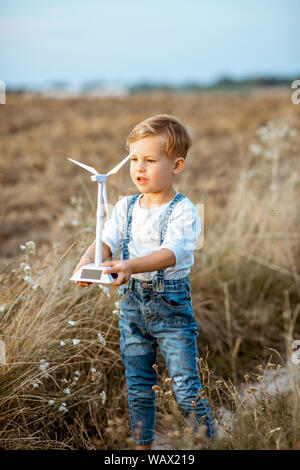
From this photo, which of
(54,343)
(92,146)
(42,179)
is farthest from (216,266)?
(92,146)

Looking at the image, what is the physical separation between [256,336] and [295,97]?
179 centimetres

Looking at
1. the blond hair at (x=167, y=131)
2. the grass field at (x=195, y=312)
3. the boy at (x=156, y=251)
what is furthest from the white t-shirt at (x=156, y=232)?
the grass field at (x=195, y=312)

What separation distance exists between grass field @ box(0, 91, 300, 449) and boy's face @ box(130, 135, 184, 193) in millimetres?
622

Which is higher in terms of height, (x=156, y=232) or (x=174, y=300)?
(x=156, y=232)

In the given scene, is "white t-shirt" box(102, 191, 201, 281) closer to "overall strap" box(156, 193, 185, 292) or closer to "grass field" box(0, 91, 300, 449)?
"overall strap" box(156, 193, 185, 292)

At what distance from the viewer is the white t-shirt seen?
6.55 feet

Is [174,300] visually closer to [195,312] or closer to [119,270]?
[119,270]

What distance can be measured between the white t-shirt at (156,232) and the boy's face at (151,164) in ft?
0.39

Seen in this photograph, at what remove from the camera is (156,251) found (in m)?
1.92

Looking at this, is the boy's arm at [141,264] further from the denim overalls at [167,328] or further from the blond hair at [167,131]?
the blond hair at [167,131]

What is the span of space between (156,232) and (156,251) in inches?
7.0

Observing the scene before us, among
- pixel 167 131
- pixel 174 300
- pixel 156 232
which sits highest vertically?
pixel 167 131

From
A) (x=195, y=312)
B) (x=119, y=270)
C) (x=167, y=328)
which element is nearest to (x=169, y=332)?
(x=167, y=328)

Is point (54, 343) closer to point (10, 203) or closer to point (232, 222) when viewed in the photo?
point (232, 222)
